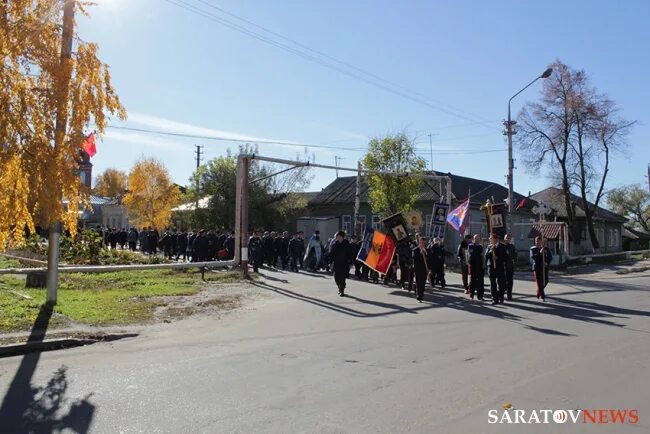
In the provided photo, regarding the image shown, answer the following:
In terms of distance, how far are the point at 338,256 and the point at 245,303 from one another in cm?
324

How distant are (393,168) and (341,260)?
18.2 m

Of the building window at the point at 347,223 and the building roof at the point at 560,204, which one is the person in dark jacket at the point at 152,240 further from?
the building roof at the point at 560,204

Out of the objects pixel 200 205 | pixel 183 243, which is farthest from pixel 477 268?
pixel 200 205

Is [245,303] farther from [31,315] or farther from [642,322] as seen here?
[642,322]

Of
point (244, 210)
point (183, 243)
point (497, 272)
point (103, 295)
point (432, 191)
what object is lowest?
point (103, 295)

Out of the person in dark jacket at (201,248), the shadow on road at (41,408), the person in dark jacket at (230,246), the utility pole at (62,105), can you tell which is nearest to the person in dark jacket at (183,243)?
the person in dark jacket at (201,248)

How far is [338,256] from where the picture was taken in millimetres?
16688

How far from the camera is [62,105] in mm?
9617

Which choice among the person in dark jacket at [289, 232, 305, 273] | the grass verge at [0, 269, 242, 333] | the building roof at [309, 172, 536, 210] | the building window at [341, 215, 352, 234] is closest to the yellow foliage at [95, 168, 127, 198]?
the building roof at [309, 172, 536, 210]

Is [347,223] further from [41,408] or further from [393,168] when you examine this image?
[41,408]

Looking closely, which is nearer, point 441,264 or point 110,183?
point 441,264

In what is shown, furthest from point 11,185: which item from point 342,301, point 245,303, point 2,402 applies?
point 342,301

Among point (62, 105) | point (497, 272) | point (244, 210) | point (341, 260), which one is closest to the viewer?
point (62, 105)

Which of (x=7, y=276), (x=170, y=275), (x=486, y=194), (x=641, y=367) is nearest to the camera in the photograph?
(x=641, y=367)
